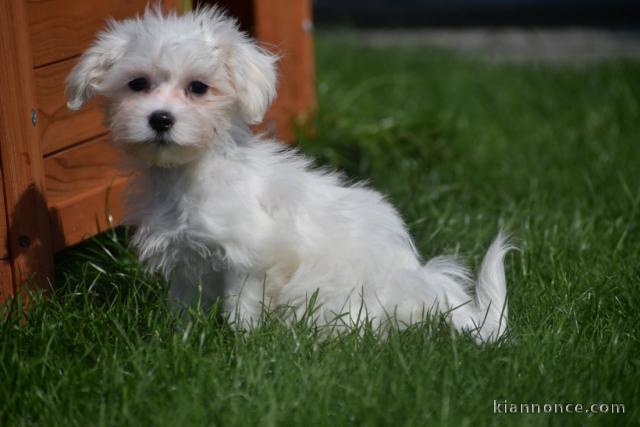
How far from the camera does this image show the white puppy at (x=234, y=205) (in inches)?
121

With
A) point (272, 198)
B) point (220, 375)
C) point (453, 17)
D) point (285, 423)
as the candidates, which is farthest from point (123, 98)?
point (453, 17)

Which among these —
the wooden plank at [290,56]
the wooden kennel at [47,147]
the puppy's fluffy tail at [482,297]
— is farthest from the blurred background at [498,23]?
the puppy's fluffy tail at [482,297]

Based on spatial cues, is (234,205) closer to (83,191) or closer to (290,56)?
(83,191)

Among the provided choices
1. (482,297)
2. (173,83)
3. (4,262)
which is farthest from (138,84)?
(482,297)

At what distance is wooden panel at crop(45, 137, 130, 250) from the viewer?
3.65 m

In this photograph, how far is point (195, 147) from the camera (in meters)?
3.07

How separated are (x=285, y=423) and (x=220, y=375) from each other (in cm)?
33

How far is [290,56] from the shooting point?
5.60 metres

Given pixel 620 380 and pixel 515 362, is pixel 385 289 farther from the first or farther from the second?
pixel 620 380

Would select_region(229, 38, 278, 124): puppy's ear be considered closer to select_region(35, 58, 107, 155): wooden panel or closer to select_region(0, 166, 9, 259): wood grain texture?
select_region(35, 58, 107, 155): wooden panel

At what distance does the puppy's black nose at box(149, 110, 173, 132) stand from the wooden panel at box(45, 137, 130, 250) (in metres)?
0.50

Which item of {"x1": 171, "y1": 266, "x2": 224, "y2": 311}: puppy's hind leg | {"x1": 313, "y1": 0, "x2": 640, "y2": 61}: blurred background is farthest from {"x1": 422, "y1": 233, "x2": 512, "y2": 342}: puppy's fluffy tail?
{"x1": 313, "y1": 0, "x2": 640, "y2": 61}: blurred background

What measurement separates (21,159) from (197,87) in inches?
28.6

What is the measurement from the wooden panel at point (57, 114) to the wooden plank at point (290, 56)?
64.4 inches
